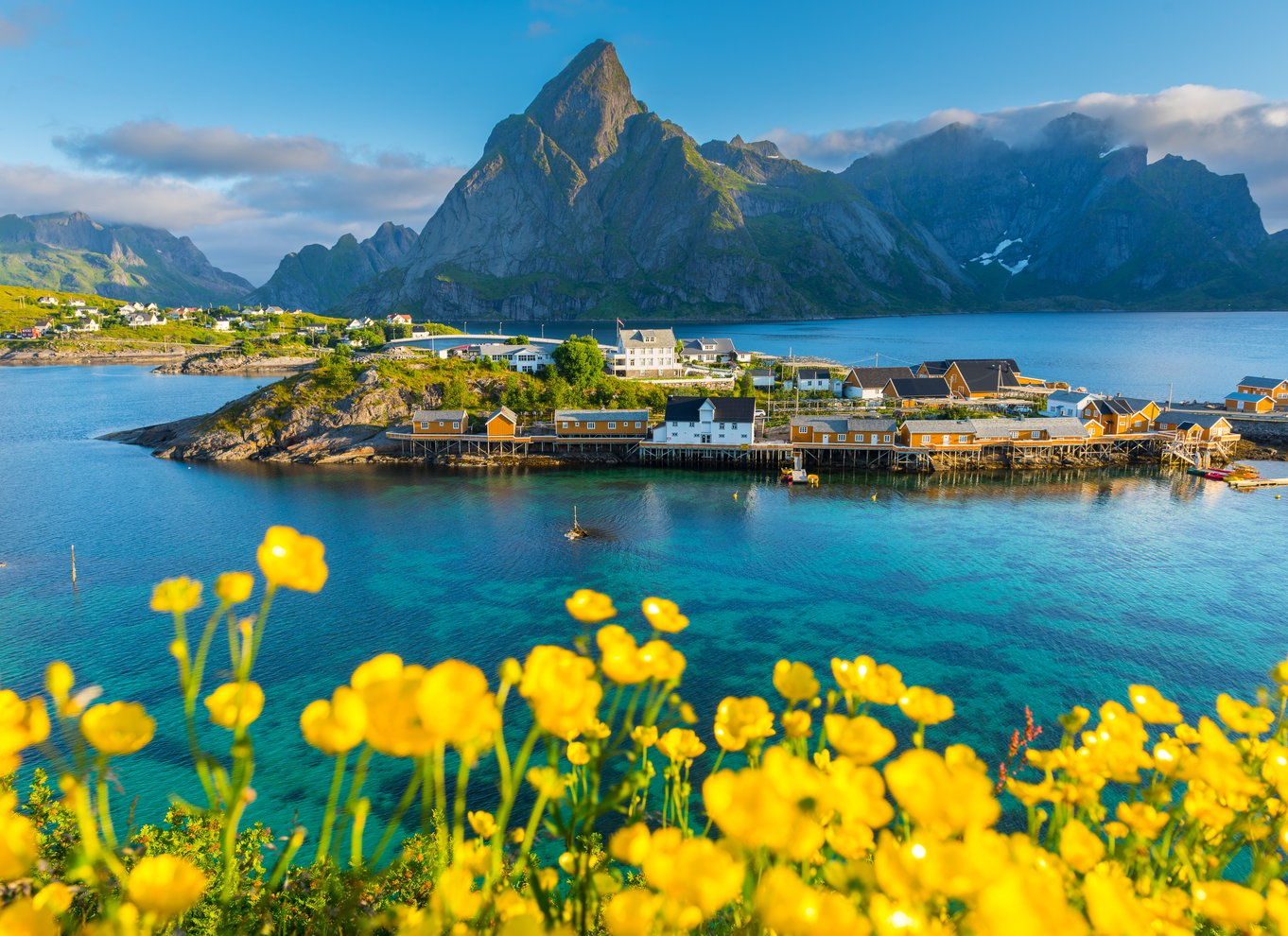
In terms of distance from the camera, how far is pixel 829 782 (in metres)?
3.18

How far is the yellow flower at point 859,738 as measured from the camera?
359 centimetres

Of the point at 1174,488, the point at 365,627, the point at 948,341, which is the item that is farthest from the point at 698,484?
the point at 948,341

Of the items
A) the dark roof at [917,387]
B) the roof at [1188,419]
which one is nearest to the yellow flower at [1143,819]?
the roof at [1188,419]

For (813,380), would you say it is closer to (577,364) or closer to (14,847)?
(577,364)

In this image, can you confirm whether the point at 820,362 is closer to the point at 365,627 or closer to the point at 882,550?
the point at 882,550

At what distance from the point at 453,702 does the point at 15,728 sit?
2213 mm

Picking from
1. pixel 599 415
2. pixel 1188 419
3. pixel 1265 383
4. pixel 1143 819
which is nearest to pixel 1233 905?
pixel 1143 819

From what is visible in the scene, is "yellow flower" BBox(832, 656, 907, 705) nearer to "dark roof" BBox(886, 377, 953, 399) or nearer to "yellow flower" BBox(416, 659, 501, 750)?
"yellow flower" BBox(416, 659, 501, 750)

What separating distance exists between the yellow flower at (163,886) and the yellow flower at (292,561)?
1.13m

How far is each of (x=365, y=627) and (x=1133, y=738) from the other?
31582 mm

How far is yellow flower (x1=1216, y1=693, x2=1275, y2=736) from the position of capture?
4.77 m

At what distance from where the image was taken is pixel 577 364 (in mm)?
84625

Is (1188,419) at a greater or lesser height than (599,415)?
greater

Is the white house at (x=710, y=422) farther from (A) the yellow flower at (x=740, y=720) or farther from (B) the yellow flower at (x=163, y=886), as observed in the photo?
(B) the yellow flower at (x=163, y=886)
